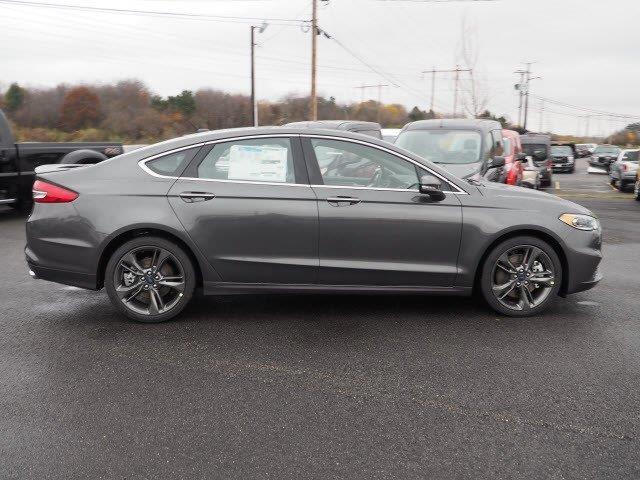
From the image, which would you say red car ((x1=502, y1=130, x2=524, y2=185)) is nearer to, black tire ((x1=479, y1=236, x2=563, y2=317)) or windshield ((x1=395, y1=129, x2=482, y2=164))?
windshield ((x1=395, y1=129, x2=482, y2=164))

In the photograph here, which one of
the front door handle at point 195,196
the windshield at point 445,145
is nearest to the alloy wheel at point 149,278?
the front door handle at point 195,196

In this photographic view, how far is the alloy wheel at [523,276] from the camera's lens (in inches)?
211

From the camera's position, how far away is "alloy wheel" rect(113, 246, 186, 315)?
16.8 ft

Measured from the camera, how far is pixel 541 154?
2544cm

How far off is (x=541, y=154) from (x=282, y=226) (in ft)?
74.2

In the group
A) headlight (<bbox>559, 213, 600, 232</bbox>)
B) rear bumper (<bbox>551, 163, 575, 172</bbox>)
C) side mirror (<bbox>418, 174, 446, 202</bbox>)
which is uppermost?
side mirror (<bbox>418, 174, 446, 202</bbox>)

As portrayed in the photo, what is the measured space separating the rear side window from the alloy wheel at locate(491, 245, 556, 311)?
275 centimetres

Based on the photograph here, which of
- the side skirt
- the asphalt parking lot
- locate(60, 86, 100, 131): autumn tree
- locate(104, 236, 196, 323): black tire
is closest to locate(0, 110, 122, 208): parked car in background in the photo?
the asphalt parking lot

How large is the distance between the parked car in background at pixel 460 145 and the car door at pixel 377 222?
16.1ft

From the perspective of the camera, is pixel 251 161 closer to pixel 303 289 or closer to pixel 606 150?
pixel 303 289

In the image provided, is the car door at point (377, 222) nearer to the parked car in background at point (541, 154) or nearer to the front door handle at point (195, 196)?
the front door handle at point (195, 196)

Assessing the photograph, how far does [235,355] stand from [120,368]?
784 millimetres

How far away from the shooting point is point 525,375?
4.11 metres

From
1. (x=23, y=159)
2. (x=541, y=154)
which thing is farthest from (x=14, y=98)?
(x=23, y=159)
